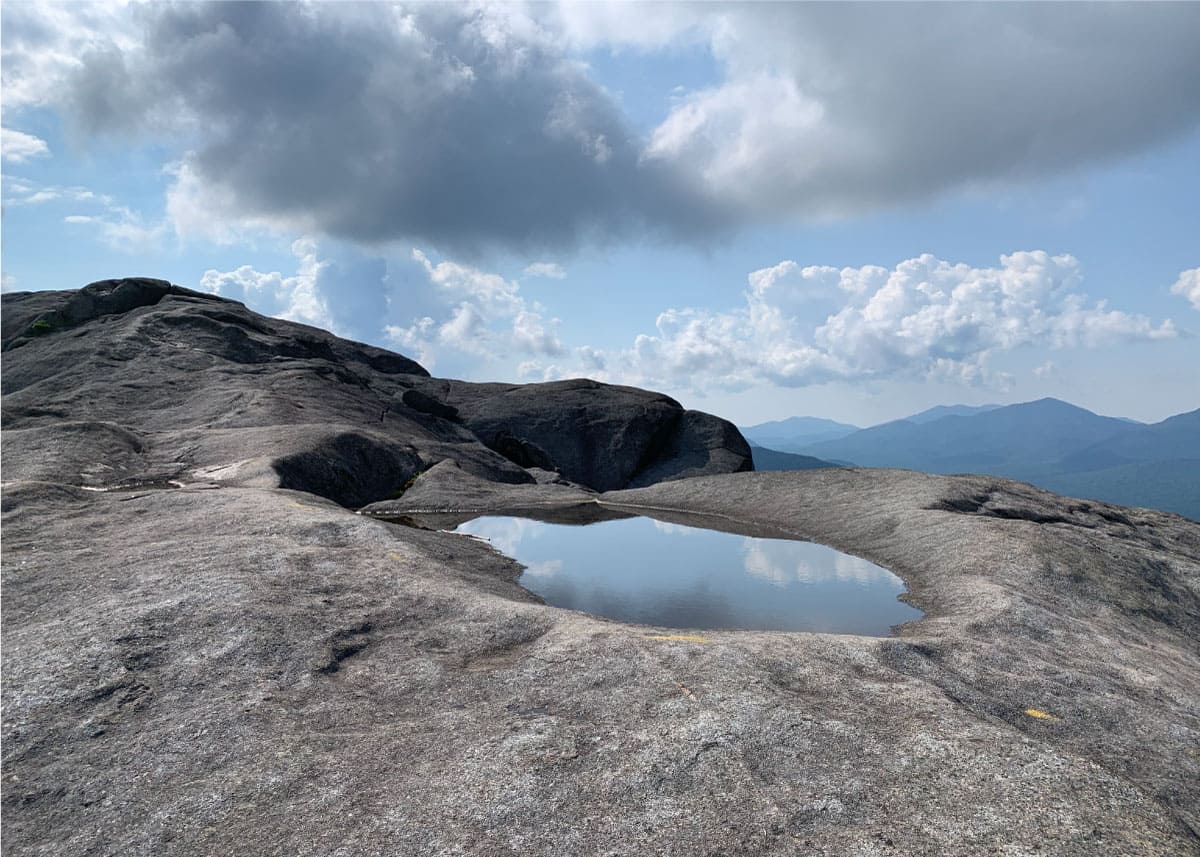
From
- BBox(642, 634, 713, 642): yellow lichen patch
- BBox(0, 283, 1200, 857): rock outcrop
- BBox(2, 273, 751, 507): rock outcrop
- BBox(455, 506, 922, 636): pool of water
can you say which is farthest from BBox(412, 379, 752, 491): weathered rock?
BBox(642, 634, 713, 642): yellow lichen patch

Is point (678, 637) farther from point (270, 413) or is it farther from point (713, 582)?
point (270, 413)

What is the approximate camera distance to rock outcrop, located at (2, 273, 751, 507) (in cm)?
5006

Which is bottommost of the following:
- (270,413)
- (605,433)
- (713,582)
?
(713,582)

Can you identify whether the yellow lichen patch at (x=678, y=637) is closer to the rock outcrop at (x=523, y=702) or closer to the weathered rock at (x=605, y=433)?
the rock outcrop at (x=523, y=702)

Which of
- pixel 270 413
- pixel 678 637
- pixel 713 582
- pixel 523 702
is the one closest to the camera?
pixel 523 702

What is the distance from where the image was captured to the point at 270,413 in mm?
64938

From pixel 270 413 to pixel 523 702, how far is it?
55412 millimetres

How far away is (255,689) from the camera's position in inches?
699

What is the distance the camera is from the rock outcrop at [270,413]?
5006 centimetres

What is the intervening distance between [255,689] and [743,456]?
88.9m

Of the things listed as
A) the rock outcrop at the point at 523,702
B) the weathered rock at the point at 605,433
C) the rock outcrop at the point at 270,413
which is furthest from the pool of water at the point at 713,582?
the weathered rock at the point at 605,433

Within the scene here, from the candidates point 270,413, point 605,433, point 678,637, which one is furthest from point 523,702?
point 605,433

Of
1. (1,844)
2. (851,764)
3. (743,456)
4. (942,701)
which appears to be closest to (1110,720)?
(942,701)

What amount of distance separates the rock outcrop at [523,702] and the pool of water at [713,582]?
215 cm
